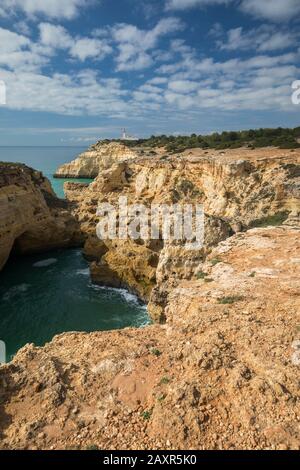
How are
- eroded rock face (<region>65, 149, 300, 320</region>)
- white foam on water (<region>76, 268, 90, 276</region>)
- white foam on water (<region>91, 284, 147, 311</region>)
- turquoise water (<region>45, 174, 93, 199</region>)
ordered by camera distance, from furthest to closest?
turquoise water (<region>45, 174, 93, 199</region>)
white foam on water (<region>76, 268, 90, 276</region>)
white foam on water (<region>91, 284, 147, 311</region>)
eroded rock face (<region>65, 149, 300, 320</region>)

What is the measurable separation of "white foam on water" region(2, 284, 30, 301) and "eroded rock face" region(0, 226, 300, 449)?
16.5 m

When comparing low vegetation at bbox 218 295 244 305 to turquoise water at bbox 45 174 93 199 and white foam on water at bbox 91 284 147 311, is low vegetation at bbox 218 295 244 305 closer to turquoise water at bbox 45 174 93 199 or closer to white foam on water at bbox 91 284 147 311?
white foam on water at bbox 91 284 147 311

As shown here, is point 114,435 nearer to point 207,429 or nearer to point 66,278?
point 207,429

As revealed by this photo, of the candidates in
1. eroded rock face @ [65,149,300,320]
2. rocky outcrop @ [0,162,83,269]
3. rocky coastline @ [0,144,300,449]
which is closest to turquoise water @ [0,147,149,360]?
eroded rock face @ [65,149,300,320]

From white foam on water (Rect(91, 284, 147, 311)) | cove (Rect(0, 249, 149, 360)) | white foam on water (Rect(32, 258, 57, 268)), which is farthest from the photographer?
white foam on water (Rect(32, 258, 57, 268))

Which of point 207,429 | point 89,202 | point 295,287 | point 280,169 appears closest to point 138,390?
point 207,429

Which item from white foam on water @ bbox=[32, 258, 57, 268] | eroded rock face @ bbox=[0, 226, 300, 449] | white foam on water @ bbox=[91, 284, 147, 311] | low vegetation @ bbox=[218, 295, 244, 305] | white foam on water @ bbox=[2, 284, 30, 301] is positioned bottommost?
white foam on water @ bbox=[91, 284, 147, 311]

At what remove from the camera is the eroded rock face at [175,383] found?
6449 mm

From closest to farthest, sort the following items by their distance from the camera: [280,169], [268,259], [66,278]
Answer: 1. [268,259]
2. [280,169]
3. [66,278]

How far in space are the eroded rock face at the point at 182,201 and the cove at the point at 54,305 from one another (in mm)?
1570

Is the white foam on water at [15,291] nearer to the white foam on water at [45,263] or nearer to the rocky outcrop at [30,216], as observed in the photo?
the rocky outcrop at [30,216]

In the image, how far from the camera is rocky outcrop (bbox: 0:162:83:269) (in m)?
27.3
